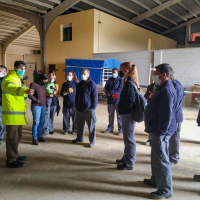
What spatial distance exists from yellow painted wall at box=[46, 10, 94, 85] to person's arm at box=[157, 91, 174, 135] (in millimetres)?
10119

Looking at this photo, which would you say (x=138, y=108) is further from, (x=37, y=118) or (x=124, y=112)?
(x=37, y=118)

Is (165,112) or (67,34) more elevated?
(67,34)

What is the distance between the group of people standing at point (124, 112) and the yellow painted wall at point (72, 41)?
780 centimetres

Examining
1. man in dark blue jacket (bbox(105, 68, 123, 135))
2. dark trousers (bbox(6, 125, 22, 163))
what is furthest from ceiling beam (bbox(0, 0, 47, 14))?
dark trousers (bbox(6, 125, 22, 163))

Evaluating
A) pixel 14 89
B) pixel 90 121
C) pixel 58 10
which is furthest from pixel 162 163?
pixel 58 10

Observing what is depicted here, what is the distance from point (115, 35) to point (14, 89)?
11496mm

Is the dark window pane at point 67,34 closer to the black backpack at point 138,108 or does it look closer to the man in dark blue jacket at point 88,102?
the man in dark blue jacket at point 88,102

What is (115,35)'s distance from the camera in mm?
12875

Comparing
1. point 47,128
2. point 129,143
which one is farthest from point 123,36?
point 129,143

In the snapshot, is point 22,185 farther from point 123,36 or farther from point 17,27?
point 17,27

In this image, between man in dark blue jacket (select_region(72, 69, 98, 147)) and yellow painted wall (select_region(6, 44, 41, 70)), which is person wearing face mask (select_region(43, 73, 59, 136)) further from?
yellow painted wall (select_region(6, 44, 41, 70))

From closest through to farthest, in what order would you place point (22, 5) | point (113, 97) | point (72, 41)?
point (113, 97) < point (22, 5) < point (72, 41)

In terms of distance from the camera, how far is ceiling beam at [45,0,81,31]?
11.2 metres

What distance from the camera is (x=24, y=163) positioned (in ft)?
9.41
